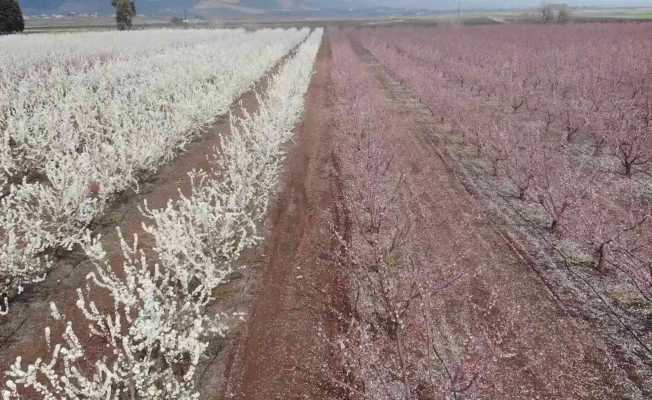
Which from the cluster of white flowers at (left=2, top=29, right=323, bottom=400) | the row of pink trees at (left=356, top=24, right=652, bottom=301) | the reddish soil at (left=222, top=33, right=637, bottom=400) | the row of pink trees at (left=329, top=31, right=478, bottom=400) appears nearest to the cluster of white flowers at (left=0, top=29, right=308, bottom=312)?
the cluster of white flowers at (left=2, top=29, right=323, bottom=400)

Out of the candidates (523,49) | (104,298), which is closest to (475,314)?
(104,298)

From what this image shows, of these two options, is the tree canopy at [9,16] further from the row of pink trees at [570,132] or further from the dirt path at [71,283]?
the dirt path at [71,283]

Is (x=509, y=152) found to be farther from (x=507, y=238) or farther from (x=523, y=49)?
(x=523, y=49)

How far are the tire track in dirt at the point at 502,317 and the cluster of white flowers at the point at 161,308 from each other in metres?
2.71

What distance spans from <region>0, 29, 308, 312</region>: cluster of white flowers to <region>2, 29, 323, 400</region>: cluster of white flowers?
0.81 meters

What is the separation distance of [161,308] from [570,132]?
12223mm

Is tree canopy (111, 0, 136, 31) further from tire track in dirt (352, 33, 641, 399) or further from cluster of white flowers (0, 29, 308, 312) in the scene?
tire track in dirt (352, 33, 641, 399)

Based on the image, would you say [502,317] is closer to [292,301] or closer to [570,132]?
[292,301]

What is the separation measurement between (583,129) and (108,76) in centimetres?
1783

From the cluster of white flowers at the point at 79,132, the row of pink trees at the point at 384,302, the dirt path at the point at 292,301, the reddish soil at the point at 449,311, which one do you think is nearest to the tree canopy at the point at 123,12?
the cluster of white flowers at the point at 79,132

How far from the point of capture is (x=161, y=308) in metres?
4.23

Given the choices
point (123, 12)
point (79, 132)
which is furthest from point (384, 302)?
point (123, 12)

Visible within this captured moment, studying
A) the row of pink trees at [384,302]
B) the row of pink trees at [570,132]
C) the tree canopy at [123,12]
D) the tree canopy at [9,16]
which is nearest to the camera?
the row of pink trees at [384,302]

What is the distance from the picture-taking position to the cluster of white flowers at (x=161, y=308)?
374cm
